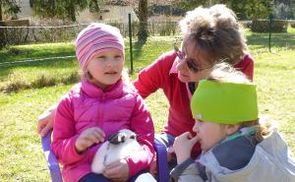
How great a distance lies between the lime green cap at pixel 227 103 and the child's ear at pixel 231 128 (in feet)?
0.06

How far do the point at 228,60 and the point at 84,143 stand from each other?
817mm

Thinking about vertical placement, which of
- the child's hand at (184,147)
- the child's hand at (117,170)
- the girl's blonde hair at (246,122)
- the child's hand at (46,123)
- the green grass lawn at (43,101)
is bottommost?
the green grass lawn at (43,101)

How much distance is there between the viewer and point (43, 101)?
8008mm

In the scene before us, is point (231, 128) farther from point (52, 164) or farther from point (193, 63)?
point (52, 164)

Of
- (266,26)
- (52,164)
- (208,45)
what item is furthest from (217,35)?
(266,26)

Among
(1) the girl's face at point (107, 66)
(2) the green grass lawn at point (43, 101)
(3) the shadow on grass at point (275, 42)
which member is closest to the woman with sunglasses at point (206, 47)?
(1) the girl's face at point (107, 66)

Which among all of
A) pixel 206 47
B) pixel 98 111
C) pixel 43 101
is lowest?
pixel 43 101

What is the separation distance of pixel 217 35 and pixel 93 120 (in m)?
0.76

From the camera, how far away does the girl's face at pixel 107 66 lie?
2672 millimetres

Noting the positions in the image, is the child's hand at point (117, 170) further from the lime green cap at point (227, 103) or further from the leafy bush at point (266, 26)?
the leafy bush at point (266, 26)

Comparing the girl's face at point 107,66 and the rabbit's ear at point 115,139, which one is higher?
the girl's face at point 107,66

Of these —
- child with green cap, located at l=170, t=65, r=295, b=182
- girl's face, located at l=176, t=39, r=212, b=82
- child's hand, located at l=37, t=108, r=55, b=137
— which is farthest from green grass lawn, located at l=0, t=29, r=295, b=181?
child with green cap, located at l=170, t=65, r=295, b=182

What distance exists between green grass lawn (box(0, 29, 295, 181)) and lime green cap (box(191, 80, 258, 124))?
2.85 meters

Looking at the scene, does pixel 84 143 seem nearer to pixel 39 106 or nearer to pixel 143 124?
pixel 143 124
